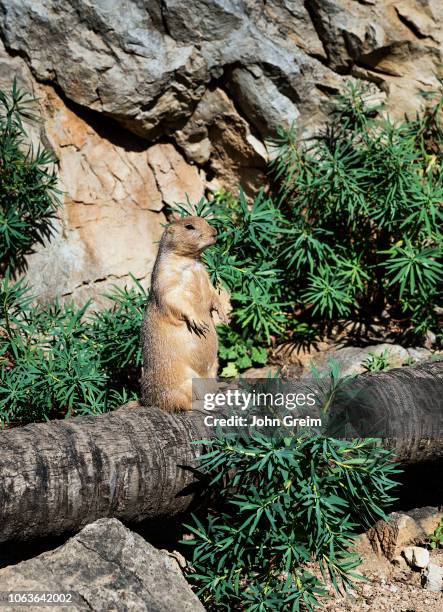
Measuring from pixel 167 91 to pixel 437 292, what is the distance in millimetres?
3501

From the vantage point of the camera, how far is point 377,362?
717 cm

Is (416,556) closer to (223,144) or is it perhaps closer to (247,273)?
(247,273)

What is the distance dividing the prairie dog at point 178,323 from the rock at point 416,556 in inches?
75.7

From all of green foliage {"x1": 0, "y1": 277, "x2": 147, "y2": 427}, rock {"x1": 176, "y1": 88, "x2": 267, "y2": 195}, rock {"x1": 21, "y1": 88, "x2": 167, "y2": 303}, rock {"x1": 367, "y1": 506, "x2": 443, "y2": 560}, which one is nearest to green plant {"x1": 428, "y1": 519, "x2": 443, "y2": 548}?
rock {"x1": 367, "y1": 506, "x2": 443, "y2": 560}

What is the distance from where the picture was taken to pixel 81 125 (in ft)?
27.2

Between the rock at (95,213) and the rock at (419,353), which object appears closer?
the rock at (419,353)

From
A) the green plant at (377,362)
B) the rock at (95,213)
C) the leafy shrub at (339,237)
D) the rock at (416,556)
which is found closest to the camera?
the rock at (416,556)

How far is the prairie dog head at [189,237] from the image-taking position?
5.75 m

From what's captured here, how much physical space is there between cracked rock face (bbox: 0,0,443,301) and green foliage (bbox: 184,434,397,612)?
12.6ft

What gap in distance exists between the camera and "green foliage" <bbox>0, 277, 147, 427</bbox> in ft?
20.7

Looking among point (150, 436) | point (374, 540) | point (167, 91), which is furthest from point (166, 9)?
point (374, 540)

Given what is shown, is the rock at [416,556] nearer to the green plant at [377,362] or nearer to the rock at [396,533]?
the rock at [396,533]

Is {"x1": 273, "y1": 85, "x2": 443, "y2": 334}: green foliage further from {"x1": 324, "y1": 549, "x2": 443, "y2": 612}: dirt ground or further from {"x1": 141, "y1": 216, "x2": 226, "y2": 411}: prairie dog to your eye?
{"x1": 324, "y1": 549, "x2": 443, "y2": 612}: dirt ground

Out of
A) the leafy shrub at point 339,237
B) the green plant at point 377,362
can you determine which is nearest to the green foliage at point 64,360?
the leafy shrub at point 339,237
